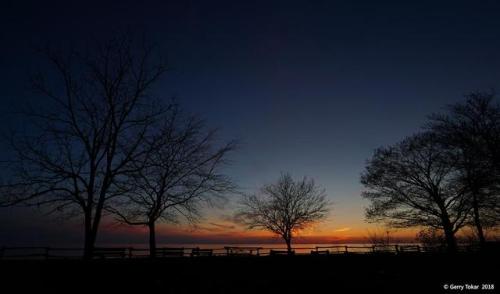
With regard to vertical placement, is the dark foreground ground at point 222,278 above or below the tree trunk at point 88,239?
below

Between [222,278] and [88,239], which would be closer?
[222,278]

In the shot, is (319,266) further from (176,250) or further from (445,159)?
(445,159)

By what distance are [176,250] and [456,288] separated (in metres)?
17.7

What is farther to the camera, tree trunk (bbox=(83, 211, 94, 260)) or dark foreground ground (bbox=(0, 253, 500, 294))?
tree trunk (bbox=(83, 211, 94, 260))

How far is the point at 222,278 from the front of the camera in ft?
46.4

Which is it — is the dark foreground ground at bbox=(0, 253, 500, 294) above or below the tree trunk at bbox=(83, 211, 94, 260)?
below

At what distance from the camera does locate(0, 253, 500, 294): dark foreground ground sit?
11.9 metres

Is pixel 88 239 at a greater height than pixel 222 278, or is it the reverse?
pixel 88 239

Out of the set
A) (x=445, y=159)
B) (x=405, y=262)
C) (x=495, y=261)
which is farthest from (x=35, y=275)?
(x=445, y=159)

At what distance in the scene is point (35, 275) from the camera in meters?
12.3

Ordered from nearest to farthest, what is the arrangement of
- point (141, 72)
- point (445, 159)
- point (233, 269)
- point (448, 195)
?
point (233, 269) < point (141, 72) < point (445, 159) < point (448, 195)

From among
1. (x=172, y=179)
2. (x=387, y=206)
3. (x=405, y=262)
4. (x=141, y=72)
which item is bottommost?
(x=405, y=262)

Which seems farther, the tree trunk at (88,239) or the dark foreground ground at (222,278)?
the tree trunk at (88,239)

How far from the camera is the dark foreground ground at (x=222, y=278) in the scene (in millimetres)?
11922
